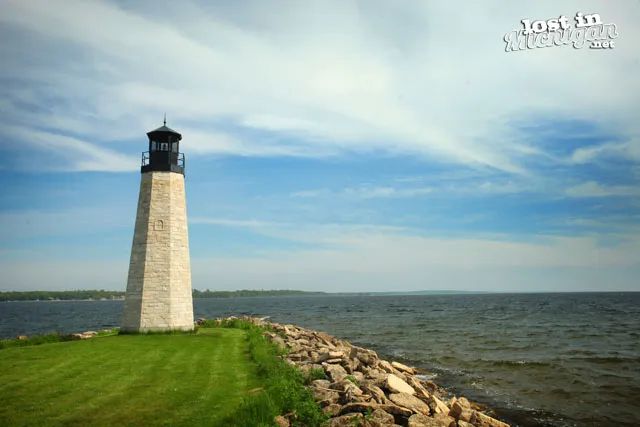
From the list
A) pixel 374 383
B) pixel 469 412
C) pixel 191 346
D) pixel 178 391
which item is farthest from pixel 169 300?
pixel 469 412

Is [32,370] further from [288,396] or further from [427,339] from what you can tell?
[427,339]

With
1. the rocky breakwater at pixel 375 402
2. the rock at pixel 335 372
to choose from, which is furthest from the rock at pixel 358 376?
the rock at pixel 335 372

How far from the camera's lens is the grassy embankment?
38.1ft

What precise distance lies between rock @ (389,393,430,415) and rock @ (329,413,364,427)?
7.23 ft

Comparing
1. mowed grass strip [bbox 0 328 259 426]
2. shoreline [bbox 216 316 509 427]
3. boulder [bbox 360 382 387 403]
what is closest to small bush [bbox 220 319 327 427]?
shoreline [bbox 216 316 509 427]

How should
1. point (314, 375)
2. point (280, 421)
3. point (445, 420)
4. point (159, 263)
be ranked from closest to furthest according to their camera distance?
point (280, 421) → point (445, 420) → point (314, 375) → point (159, 263)

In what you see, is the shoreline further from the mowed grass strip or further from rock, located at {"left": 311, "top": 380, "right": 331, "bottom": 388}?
the mowed grass strip

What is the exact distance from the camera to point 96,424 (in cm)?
1123

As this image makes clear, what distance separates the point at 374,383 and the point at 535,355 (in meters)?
19.3

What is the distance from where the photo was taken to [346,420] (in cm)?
1131

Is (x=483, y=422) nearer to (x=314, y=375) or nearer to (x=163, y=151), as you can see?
(x=314, y=375)

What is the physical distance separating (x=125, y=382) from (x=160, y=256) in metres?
11.5

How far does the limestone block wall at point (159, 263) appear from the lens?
25281 mm

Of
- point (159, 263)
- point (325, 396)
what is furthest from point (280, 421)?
point (159, 263)
